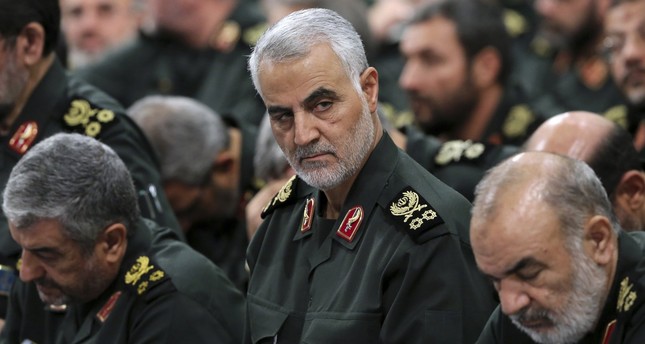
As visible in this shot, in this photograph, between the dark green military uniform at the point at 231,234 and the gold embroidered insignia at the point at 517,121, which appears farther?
the gold embroidered insignia at the point at 517,121

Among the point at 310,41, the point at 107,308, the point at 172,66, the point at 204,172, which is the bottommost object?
the point at 172,66

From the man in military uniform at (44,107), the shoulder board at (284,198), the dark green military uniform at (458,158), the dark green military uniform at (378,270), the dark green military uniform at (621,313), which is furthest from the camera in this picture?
the dark green military uniform at (458,158)

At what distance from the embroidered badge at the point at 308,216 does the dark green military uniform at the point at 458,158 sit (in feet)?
3.59

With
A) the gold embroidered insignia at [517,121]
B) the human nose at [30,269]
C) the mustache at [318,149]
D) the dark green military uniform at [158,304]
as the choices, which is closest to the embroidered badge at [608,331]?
the mustache at [318,149]

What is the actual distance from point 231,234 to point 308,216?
1.84 metres

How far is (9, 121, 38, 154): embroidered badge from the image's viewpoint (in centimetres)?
455

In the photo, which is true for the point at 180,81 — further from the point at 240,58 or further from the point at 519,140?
the point at 519,140

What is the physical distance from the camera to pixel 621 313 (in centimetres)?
322

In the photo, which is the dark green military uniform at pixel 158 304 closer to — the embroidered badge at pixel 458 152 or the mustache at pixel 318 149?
the mustache at pixel 318 149

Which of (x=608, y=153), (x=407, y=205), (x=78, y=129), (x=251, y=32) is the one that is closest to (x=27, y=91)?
(x=78, y=129)

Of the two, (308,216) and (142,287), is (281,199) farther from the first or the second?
(142,287)

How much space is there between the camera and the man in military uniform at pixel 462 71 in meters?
5.88

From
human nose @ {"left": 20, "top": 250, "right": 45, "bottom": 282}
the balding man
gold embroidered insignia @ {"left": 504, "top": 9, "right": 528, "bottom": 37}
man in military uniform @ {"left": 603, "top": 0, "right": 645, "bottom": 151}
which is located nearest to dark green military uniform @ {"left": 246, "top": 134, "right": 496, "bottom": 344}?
human nose @ {"left": 20, "top": 250, "right": 45, "bottom": 282}

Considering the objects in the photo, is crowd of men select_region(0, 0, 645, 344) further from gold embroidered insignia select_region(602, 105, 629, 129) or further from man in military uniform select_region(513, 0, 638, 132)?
man in military uniform select_region(513, 0, 638, 132)
